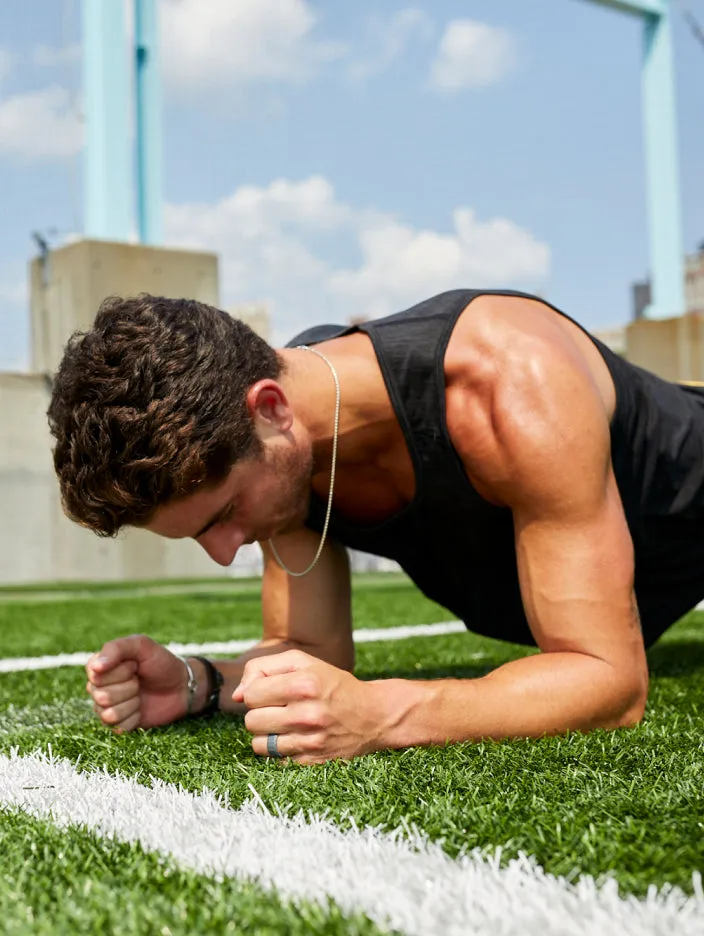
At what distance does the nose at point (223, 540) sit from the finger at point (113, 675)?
0.28 metres

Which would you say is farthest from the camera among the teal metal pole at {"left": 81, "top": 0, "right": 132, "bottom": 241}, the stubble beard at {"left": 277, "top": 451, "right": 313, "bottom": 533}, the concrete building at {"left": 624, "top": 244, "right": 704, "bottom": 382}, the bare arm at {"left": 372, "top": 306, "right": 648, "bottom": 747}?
the concrete building at {"left": 624, "top": 244, "right": 704, "bottom": 382}

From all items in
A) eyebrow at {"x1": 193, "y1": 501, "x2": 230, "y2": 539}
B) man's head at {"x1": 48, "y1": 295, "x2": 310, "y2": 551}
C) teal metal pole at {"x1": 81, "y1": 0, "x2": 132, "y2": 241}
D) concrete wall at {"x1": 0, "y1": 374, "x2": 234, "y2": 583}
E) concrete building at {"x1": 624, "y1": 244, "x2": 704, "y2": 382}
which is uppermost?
teal metal pole at {"x1": 81, "y1": 0, "x2": 132, "y2": 241}

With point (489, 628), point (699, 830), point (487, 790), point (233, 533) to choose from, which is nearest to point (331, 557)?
point (489, 628)

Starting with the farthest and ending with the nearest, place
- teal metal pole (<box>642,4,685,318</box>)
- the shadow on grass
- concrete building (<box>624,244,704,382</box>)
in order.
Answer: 1. teal metal pole (<box>642,4,685,318</box>)
2. concrete building (<box>624,244,704,382</box>)
3. the shadow on grass

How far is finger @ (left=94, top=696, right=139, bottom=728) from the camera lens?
1.89 meters

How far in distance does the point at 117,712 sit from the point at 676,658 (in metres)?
1.76

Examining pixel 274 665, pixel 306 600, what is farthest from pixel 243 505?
pixel 306 600

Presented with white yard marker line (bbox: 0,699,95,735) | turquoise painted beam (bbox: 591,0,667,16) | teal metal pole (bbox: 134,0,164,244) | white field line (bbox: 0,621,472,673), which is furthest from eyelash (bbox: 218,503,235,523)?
turquoise painted beam (bbox: 591,0,667,16)

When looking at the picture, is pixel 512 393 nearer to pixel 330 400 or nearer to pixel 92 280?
pixel 330 400

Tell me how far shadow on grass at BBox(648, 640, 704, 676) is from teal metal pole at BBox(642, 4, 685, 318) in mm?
13536

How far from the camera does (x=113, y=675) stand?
1.88 m

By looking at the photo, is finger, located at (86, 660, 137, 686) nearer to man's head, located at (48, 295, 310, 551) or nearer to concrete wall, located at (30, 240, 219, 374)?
man's head, located at (48, 295, 310, 551)

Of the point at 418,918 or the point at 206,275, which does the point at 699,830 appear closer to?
Result: the point at 418,918

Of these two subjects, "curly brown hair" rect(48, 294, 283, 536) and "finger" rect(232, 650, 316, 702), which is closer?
"finger" rect(232, 650, 316, 702)
